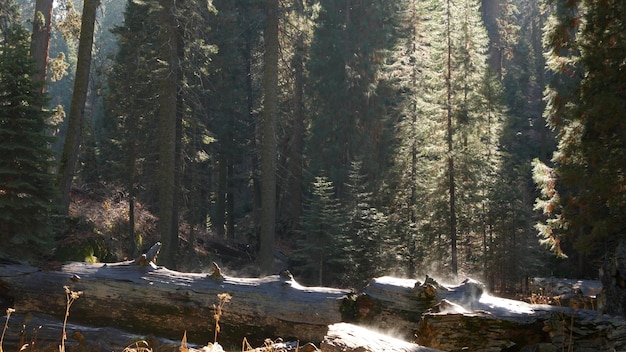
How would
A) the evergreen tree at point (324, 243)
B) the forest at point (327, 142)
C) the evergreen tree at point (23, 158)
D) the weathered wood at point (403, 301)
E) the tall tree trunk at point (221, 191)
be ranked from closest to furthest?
the weathered wood at point (403, 301), the evergreen tree at point (23, 158), the forest at point (327, 142), the evergreen tree at point (324, 243), the tall tree trunk at point (221, 191)

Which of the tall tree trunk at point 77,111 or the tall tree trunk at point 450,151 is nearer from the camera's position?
the tall tree trunk at point 77,111

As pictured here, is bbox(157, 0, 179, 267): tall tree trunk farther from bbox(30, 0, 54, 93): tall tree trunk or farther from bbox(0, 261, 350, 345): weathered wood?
bbox(0, 261, 350, 345): weathered wood

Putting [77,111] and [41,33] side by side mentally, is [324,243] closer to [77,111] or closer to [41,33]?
[77,111]

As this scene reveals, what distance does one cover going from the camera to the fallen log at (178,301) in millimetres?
8133

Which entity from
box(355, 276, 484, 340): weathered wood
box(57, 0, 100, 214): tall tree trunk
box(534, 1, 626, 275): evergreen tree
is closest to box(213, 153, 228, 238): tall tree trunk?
box(57, 0, 100, 214): tall tree trunk

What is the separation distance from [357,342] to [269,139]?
15856mm

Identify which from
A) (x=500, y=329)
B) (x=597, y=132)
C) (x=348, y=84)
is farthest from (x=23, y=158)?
(x=348, y=84)

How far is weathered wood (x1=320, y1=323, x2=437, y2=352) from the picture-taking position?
4.57 metres

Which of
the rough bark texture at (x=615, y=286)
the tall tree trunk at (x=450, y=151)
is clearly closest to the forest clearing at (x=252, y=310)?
the rough bark texture at (x=615, y=286)

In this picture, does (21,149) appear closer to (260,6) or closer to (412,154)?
(412,154)

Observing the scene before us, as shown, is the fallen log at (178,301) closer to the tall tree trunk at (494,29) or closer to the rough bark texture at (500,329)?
the rough bark texture at (500,329)

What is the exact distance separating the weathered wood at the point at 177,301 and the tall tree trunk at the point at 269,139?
10.9 metres

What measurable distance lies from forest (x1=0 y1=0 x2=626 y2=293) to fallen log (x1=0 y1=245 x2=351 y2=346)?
151 centimetres

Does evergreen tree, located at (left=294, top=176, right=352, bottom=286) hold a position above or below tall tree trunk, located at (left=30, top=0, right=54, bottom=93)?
below
